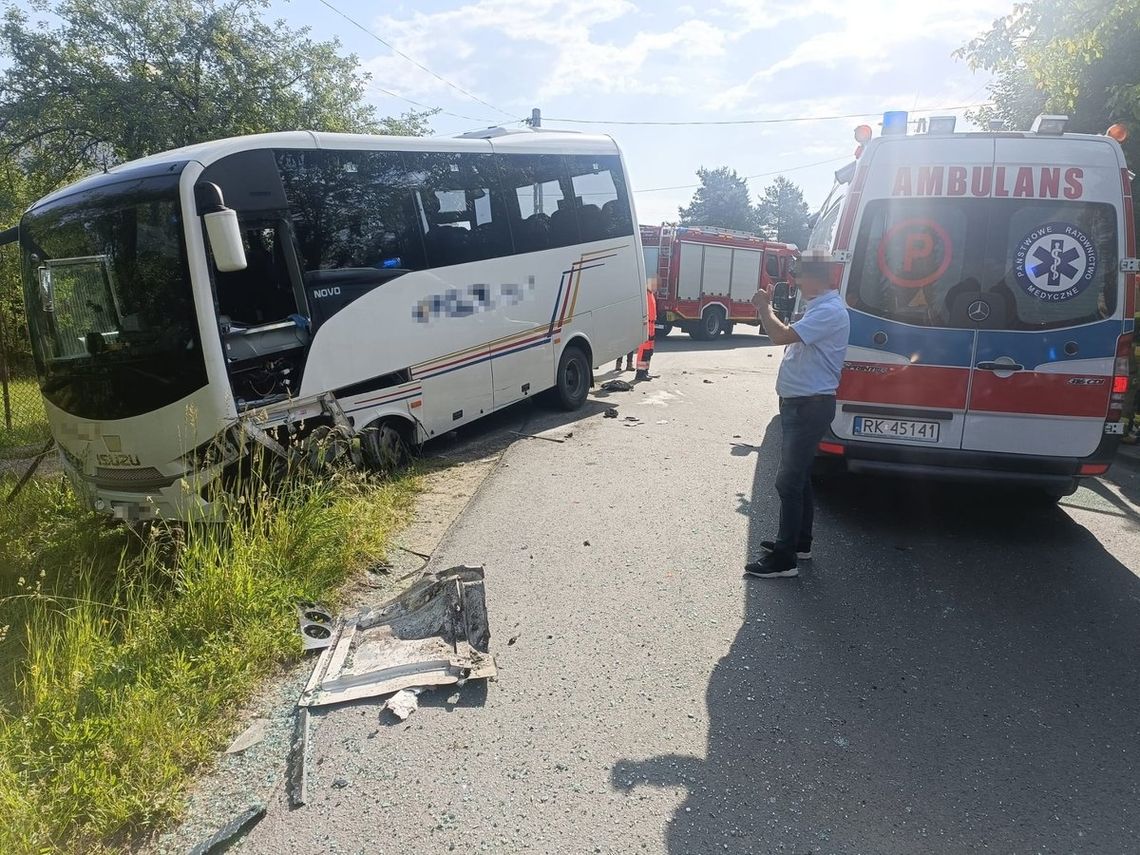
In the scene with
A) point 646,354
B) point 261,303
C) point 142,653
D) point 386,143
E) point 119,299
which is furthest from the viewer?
point 646,354

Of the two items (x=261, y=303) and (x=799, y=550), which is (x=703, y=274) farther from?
(x=799, y=550)

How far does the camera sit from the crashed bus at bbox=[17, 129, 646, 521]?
535 cm

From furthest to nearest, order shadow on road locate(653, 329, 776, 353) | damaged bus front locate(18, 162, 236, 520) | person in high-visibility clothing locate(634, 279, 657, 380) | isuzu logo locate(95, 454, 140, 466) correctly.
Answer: shadow on road locate(653, 329, 776, 353) < person in high-visibility clothing locate(634, 279, 657, 380) < isuzu logo locate(95, 454, 140, 466) < damaged bus front locate(18, 162, 236, 520)

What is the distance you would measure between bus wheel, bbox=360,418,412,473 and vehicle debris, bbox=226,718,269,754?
350cm

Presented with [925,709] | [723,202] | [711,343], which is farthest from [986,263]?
[723,202]

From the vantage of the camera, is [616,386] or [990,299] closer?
[990,299]

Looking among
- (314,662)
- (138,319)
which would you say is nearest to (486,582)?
(314,662)

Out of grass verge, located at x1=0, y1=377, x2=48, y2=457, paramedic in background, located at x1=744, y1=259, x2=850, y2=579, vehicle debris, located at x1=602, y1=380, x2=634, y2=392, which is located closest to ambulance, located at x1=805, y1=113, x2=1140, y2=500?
paramedic in background, located at x1=744, y1=259, x2=850, y2=579

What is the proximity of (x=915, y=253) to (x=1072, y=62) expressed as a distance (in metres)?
3.64

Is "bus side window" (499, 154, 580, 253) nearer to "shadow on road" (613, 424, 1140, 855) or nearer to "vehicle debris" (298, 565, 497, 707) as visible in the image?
"shadow on road" (613, 424, 1140, 855)

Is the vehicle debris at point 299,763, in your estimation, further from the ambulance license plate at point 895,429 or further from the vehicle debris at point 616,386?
the vehicle debris at point 616,386

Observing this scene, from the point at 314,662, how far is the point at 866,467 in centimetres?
388

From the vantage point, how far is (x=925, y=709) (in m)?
3.35

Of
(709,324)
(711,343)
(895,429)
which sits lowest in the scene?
(711,343)
